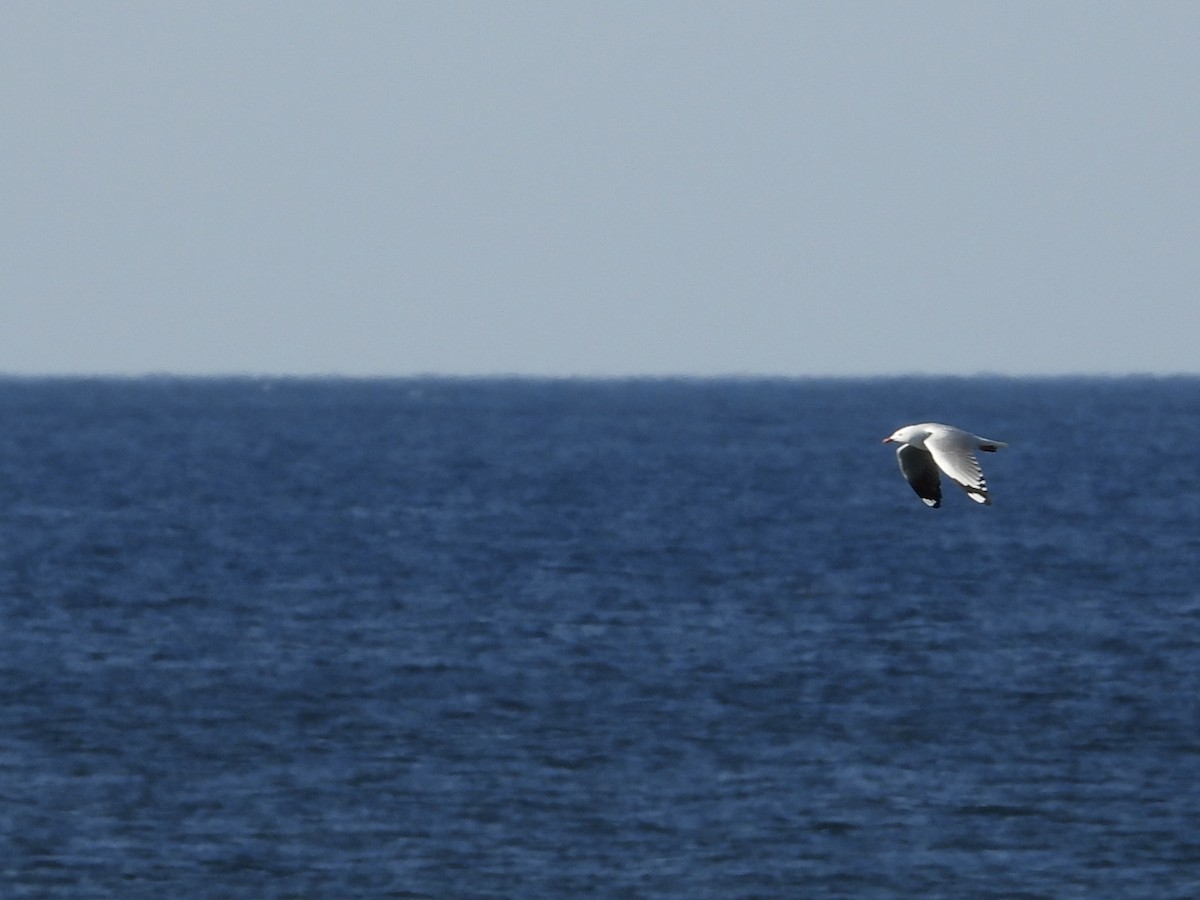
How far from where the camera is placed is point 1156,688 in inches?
1254

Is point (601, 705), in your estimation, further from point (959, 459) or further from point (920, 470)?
point (959, 459)

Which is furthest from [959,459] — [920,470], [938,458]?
[920,470]

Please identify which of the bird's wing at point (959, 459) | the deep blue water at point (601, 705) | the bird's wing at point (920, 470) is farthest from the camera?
the deep blue water at point (601, 705)

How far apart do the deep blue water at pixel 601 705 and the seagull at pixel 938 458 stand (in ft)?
20.5

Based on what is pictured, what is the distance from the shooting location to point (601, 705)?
30.5 meters

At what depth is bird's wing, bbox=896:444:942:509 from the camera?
1667cm

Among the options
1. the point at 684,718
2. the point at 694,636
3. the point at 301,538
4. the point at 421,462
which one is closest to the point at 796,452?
the point at 421,462

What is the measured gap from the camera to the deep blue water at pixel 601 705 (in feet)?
74.0

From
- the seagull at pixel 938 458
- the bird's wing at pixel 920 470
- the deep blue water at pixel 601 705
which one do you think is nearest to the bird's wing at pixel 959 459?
the seagull at pixel 938 458

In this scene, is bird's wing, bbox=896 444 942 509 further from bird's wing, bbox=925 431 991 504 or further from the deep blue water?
the deep blue water

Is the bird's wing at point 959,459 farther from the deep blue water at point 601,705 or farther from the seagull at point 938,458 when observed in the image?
the deep blue water at point 601,705

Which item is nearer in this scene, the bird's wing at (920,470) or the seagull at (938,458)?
the seagull at (938,458)

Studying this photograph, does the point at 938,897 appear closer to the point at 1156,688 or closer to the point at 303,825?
the point at 303,825

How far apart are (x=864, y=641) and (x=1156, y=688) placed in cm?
649
